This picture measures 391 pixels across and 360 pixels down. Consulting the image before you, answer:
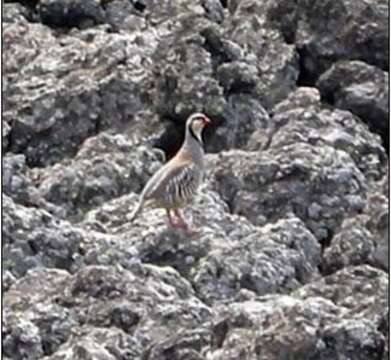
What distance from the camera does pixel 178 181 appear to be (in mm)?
19906

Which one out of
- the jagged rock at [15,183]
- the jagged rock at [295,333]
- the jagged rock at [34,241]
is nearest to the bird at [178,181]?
the jagged rock at [15,183]

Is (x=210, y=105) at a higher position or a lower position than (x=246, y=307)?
lower

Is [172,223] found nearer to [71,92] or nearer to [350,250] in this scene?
[350,250]

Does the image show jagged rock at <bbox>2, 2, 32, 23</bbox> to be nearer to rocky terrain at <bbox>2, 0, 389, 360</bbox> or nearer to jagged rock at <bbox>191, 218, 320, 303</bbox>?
rocky terrain at <bbox>2, 0, 389, 360</bbox>

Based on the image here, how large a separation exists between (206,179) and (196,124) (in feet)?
3.23

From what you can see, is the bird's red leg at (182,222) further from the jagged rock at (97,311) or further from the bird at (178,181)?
the jagged rock at (97,311)

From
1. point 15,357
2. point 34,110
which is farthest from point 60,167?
point 15,357

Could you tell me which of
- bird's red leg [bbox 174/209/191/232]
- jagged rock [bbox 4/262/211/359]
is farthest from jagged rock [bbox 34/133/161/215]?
jagged rock [bbox 4/262/211/359]

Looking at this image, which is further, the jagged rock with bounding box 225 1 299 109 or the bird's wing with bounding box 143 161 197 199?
the jagged rock with bounding box 225 1 299 109

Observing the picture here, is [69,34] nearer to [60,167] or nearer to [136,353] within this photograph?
[60,167]

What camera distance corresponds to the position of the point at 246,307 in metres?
15.1

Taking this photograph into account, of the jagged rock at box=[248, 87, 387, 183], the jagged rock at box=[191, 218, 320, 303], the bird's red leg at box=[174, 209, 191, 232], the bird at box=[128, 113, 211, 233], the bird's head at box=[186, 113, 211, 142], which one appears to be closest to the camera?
the jagged rock at box=[191, 218, 320, 303]

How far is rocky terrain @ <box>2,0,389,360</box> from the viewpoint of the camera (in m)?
15.2

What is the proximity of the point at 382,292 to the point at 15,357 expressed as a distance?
2476 mm
